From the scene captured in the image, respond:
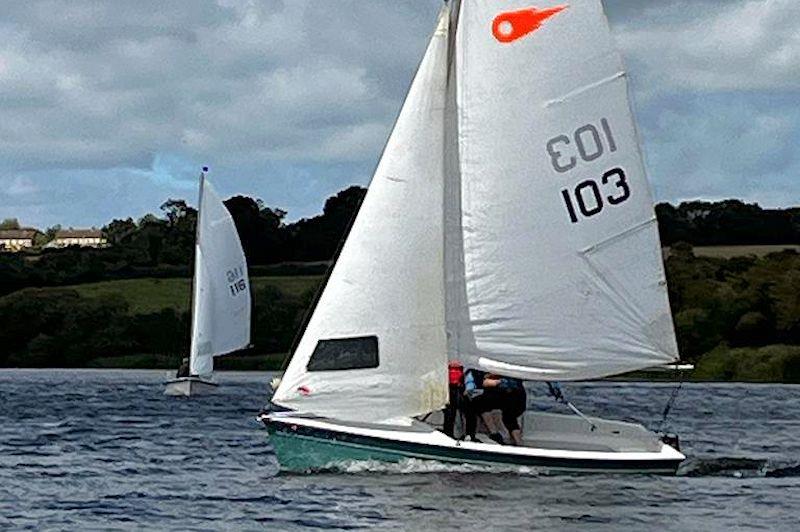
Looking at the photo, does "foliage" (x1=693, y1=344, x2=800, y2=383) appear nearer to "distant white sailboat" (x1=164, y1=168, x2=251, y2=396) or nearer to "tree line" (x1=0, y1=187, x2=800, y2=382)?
"tree line" (x1=0, y1=187, x2=800, y2=382)

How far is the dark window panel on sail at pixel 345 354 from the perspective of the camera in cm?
3070

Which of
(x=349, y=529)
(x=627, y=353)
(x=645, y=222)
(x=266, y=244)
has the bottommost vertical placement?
(x=349, y=529)

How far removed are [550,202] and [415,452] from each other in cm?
435

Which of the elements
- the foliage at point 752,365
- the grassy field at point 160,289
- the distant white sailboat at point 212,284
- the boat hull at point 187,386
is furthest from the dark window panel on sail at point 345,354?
the grassy field at point 160,289

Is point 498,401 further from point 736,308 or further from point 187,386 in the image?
point 736,308

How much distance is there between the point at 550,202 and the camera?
99.8 ft

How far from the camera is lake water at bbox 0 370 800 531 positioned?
27.7m

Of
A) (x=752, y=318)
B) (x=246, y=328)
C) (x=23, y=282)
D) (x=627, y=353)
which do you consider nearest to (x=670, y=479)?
(x=627, y=353)

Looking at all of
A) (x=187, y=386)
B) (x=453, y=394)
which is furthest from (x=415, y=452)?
(x=187, y=386)

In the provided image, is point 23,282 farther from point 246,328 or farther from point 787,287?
point 246,328

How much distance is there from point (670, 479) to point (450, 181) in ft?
19.5

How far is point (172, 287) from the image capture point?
122m

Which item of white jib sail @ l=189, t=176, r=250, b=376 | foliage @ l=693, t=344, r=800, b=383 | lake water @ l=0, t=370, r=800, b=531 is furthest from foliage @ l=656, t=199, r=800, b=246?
lake water @ l=0, t=370, r=800, b=531

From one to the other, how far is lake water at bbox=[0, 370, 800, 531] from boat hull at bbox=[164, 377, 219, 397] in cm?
1711
